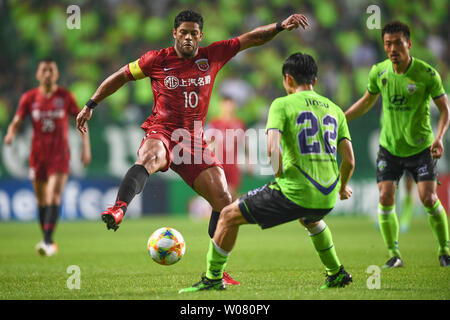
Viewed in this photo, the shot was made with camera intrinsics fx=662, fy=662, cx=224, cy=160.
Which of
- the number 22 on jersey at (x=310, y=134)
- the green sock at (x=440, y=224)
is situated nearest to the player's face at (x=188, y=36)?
the number 22 on jersey at (x=310, y=134)

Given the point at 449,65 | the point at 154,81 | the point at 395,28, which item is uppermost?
the point at 449,65

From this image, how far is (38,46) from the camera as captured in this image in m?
16.0

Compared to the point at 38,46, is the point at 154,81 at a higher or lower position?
lower

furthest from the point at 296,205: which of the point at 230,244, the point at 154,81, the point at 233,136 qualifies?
the point at 233,136

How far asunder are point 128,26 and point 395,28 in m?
11.3

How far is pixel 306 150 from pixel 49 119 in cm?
540

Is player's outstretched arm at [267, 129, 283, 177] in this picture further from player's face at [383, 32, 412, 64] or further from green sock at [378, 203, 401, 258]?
green sock at [378, 203, 401, 258]

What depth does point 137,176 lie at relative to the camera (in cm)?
505

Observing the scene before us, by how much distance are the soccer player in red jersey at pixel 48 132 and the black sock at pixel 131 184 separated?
397 centimetres

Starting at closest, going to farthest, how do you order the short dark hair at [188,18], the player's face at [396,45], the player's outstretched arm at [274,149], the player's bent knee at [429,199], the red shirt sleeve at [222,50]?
the player's outstretched arm at [274,149]
the short dark hair at [188,18]
the red shirt sleeve at [222,50]
the player's face at [396,45]
the player's bent knee at [429,199]

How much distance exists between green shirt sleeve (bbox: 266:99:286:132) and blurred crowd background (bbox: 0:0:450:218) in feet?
32.2

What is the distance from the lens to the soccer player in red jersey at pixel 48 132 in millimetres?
8797

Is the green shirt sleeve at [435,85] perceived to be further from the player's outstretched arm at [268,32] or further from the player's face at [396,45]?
the player's outstretched arm at [268,32]
